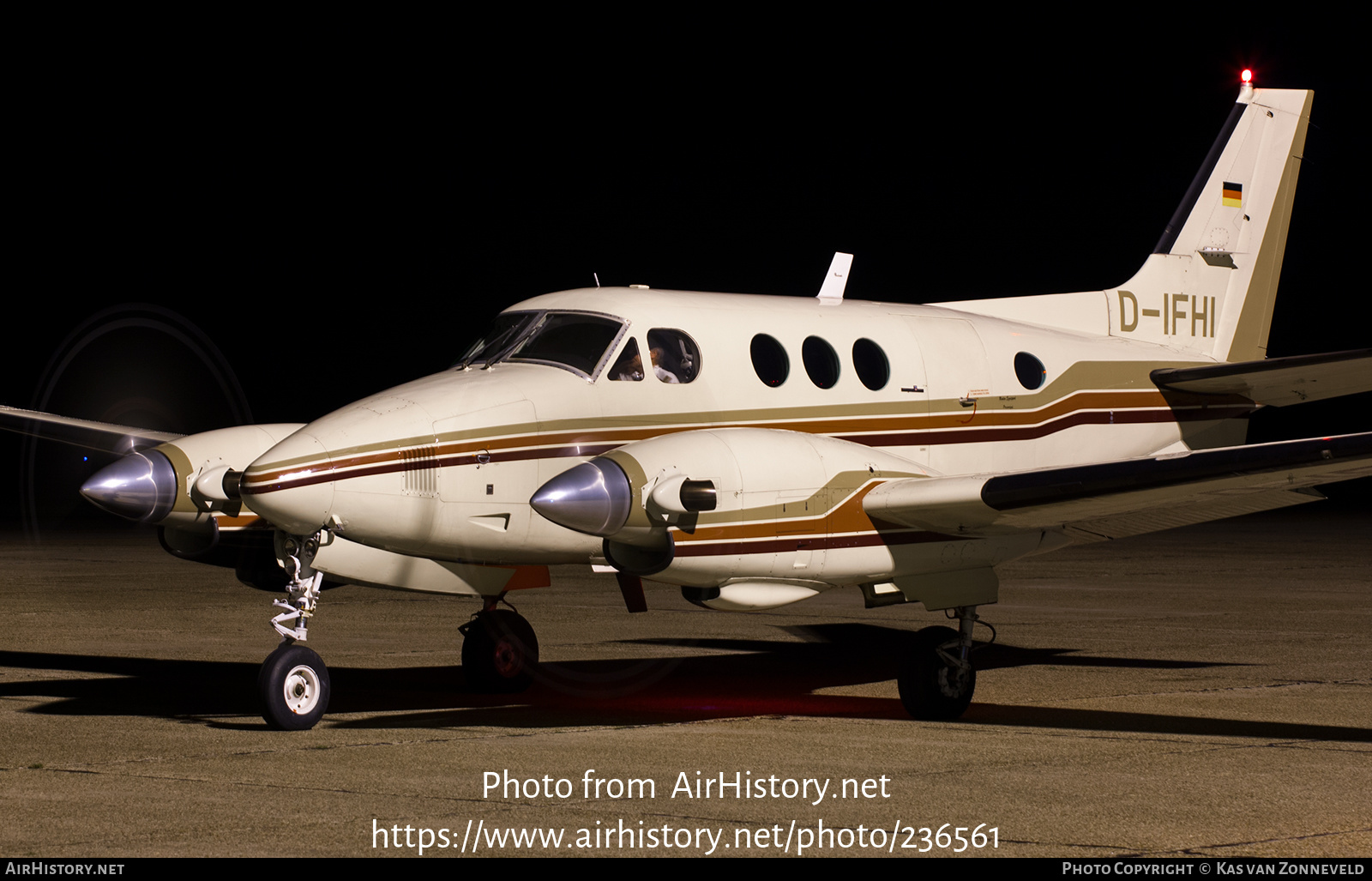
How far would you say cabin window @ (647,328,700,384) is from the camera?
1137 centimetres

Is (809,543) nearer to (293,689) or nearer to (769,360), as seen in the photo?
(769,360)

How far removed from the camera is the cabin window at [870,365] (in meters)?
12.4

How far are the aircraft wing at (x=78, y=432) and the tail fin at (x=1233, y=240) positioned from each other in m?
9.70

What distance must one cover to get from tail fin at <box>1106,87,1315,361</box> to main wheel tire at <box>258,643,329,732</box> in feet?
30.5

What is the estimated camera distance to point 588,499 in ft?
31.2

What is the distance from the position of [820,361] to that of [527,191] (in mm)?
44025

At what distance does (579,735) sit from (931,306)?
5.79 metres

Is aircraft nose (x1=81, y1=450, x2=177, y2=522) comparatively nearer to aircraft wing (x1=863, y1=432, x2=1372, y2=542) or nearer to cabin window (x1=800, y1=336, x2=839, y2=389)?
cabin window (x1=800, y1=336, x2=839, y2=389)

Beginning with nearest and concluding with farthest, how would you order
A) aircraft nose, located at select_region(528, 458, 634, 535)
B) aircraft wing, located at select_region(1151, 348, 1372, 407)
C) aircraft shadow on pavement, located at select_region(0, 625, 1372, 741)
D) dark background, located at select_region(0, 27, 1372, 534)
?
1. aircraft nose, located at select_region(528, 458, 634, 535)
2. aircraft shadow on pavement, located at select_region(0, 625, 1372, 741)
3. aircraft wing, located at select_region(1151, 348, 1372, 407)
4. dark background, located at select_region(0, 27, 1372, 534)

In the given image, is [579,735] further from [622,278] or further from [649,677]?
[622,278]

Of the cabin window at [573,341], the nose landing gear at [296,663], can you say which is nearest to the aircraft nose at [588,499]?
the cabin window at [573,341]

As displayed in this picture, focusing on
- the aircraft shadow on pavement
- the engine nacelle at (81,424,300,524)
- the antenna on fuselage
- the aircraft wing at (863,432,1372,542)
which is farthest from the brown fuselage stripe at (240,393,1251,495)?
the aircraft shadow on pavement

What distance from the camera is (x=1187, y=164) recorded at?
52.8 m
